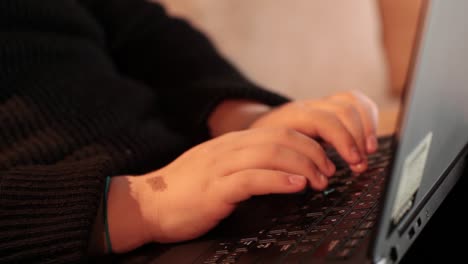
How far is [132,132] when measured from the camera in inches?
23.9

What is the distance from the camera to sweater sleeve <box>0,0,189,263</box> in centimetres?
44

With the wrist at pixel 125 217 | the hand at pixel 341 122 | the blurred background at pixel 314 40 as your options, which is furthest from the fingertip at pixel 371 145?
the blurred background at pixel 314 40

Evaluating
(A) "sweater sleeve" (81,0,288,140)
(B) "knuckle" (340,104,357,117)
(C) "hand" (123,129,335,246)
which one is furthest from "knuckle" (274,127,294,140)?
(A) "sweater sleeve" (81,0,288,140)

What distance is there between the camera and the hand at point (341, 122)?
478 millimetres

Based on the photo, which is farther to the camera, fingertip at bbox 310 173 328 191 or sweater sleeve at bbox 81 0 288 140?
sweater sleeve at bbox 81 0 288 140

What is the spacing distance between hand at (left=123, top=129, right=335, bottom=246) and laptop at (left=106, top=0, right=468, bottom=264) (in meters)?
0.02

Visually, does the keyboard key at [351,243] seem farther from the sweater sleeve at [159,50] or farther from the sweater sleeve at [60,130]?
the sweater sleeve at [159,50]

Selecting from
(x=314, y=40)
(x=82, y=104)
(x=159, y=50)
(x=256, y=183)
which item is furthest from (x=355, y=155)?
(x=314, y=40)

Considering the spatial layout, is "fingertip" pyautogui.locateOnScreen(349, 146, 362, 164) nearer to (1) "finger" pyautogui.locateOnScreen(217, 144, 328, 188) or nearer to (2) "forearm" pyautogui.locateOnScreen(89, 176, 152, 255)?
(1) "finger" pyautogui.locateOnScreen(217, 144, 328, 188)

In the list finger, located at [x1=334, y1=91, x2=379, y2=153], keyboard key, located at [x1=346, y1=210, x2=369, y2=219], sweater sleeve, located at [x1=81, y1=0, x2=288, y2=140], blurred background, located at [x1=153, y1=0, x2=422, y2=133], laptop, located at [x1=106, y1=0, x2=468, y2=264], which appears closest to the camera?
laptop, located at [x1=106, y1=0, x2=468, y2=264]

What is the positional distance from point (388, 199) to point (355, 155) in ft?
0.61

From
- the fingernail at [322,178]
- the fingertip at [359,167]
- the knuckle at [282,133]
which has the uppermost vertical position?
the knuckle at [282,133]

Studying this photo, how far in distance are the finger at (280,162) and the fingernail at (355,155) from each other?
5 centimetres

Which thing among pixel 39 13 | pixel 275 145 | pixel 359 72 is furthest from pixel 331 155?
pixel 359 72
